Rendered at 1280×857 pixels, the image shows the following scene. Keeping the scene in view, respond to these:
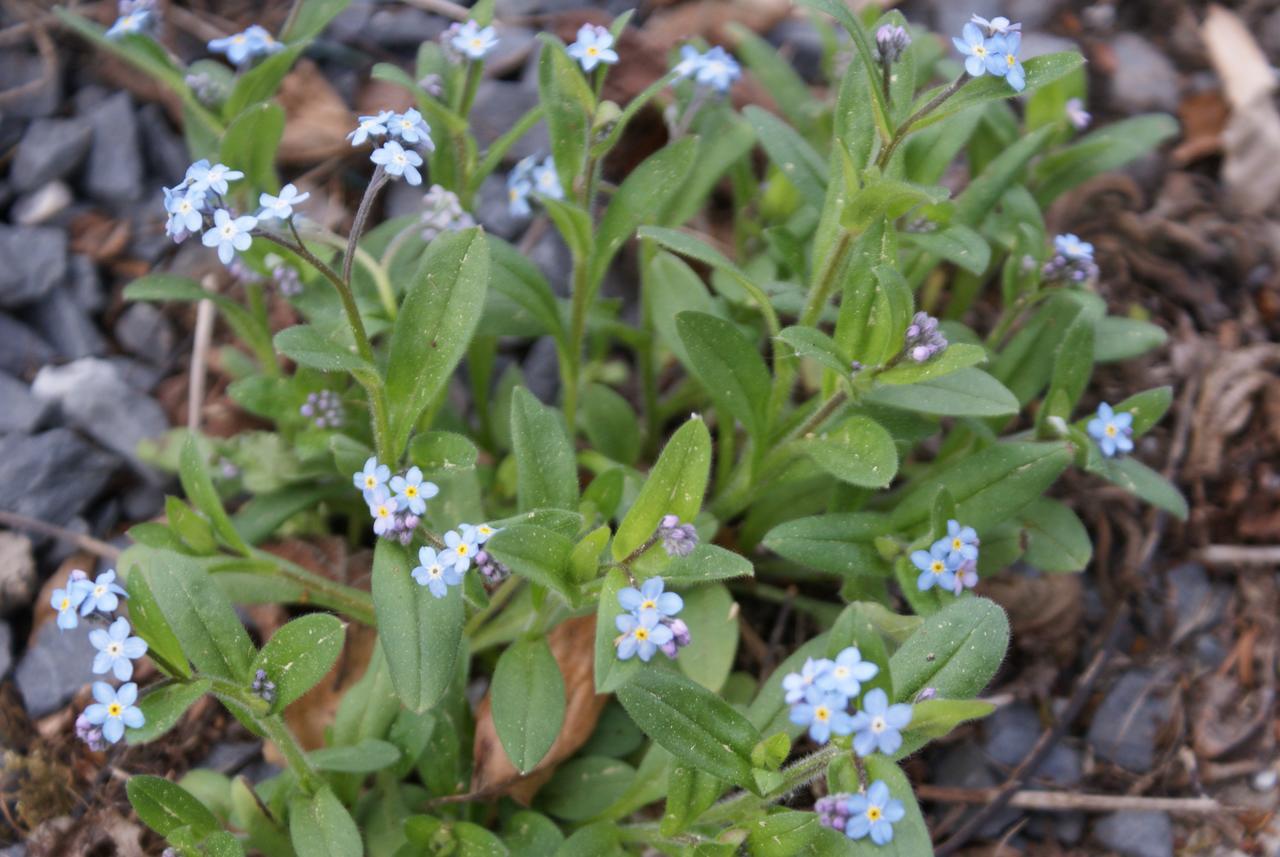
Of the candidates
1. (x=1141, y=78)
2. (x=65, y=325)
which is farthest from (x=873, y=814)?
(x=1141, y=78)

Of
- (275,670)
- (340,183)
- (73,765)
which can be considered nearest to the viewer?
(275,670)

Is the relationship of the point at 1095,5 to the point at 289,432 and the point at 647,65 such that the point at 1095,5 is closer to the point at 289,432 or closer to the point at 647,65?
the point at 647,65

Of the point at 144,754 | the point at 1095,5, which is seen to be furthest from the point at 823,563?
the point at 1095,5

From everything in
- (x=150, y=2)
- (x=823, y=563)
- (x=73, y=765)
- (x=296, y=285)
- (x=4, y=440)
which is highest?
(x=150, y=2)

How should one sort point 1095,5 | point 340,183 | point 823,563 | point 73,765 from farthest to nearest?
point 1095,5 < point 340,183 < point 73,765 < point 823,563

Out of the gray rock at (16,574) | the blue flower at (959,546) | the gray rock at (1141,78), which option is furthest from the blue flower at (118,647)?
the gray rock at (1141,78)

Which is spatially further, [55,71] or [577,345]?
[55,71]

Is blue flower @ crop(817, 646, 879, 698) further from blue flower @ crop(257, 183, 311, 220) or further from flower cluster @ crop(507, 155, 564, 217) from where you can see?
flower cluster @ crop(507, 155, 564, 217)
